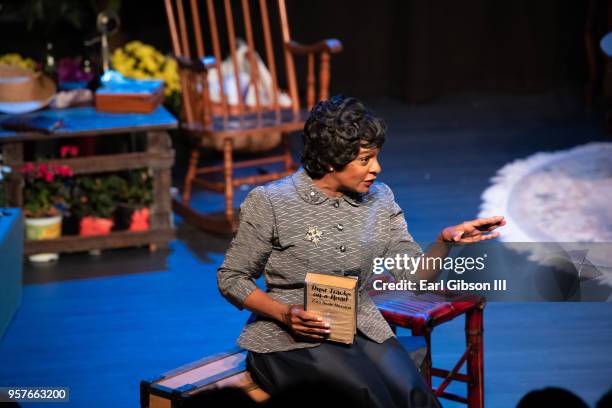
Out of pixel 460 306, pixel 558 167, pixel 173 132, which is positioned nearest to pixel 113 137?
pixel 173 132

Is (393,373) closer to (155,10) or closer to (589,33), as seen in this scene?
(155,10)


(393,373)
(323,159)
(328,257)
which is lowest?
(393,373)

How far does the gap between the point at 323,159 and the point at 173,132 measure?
14.2 feet

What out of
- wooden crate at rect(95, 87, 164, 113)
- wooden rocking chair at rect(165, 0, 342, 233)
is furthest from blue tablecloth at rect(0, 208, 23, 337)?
wooden rocking chair at rect(165, 0, 342, 233)

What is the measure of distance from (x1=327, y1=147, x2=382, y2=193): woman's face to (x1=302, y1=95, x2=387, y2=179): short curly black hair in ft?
0.05

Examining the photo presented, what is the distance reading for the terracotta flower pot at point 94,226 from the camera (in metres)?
5.19

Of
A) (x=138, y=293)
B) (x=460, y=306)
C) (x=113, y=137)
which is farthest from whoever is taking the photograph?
(x=113, y=137)

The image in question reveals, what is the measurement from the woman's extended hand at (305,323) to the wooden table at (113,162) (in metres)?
2.68

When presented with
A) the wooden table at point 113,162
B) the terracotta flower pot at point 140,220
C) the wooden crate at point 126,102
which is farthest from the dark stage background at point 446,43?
the terracotta flower pot at point 140,220

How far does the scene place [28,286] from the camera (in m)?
4.86

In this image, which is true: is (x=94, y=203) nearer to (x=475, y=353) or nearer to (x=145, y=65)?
(x=145, y=65)

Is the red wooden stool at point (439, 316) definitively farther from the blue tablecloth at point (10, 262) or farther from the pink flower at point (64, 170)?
the pink flower at point (64, 170)

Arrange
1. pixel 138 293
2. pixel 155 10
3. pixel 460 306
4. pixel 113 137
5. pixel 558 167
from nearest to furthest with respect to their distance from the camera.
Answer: pixel 460 306, pixel 138 293, pixel 113 137, pixel 558 167, pixel 155 10

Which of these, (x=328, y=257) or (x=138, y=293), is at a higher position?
(x=328, y=257)
